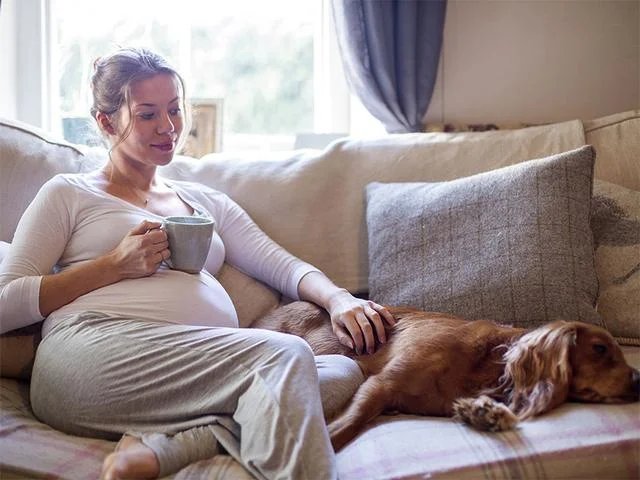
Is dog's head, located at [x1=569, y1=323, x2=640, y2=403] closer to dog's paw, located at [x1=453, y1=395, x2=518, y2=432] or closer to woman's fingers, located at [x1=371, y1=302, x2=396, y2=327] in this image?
dog's paw, located at [x1=453, y1=395, x2=518, y2=432]

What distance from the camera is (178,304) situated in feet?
5.85

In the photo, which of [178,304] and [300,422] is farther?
[178,304]

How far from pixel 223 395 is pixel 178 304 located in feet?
1.26

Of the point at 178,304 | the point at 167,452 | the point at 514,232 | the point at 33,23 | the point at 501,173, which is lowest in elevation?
the point at 167,452

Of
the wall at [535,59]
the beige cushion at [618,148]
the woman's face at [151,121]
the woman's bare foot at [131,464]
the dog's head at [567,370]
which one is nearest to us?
the woman's bare foot at [131,464]

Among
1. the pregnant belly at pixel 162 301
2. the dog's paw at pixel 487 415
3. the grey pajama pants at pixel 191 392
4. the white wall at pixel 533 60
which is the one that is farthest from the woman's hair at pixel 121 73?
the white wall at pixel 533 60

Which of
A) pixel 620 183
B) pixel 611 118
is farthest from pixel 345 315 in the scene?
pixel 611 118

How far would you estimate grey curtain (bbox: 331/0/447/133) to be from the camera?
276cm

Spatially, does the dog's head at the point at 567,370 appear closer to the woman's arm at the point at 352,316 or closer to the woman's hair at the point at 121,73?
the woman's arm at the point at 352,316

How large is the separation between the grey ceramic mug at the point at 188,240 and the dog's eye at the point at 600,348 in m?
0.86

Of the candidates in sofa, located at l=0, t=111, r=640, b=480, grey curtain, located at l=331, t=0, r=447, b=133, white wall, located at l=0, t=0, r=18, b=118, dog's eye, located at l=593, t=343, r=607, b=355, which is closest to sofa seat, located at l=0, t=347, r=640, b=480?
sofa, located at l=0, t=111, r=640, b=480

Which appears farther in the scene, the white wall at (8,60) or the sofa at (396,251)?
the white wall at (8,60)

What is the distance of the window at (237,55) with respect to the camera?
10.4 feet

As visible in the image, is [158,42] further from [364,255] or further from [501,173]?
[501,173]
